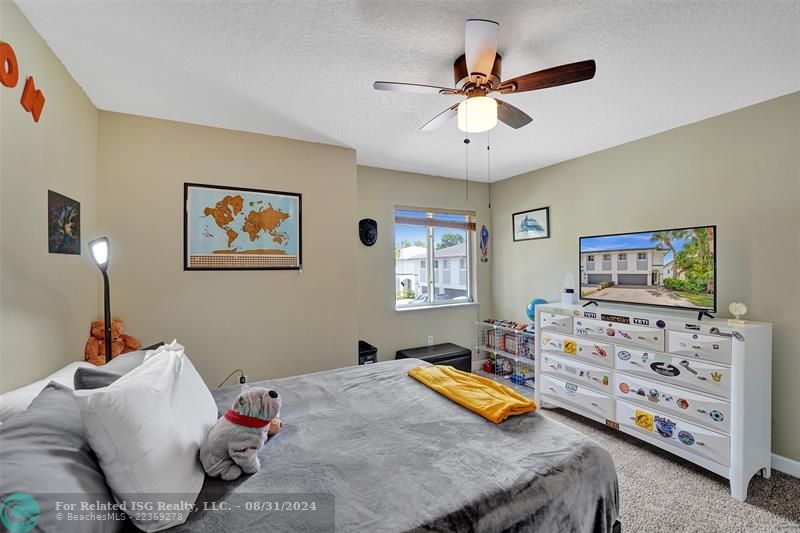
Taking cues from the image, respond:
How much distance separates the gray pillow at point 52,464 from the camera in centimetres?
77

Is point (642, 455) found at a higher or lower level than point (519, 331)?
lower

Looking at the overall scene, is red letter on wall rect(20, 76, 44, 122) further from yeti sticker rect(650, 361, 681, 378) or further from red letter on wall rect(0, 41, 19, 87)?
yeti sticker rect(650, 361, 681, 378)

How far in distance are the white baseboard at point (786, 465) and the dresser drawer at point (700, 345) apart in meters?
0.88

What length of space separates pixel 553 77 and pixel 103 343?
3126 mm

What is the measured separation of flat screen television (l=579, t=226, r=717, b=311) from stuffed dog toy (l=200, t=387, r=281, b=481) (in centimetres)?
300

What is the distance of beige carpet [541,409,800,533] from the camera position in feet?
6.17

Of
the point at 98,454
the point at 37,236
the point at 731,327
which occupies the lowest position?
the point at 98,454

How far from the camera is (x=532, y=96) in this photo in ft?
7.57

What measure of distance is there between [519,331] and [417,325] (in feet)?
3.99

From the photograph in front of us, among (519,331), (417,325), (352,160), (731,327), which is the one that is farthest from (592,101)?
(417,325)

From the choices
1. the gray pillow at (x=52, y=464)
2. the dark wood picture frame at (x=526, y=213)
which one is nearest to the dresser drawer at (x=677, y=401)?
the dark wood picture frame at (x=526, y=213)

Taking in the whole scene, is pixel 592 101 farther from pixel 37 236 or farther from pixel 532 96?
pixel 37 236

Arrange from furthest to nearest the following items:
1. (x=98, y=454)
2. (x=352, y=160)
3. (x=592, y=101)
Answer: (x=352, y=160) → (x=592, y=101) → (x=98, y=454)

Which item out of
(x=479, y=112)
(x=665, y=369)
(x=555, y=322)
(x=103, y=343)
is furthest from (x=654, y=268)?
(x=103, y=343)
